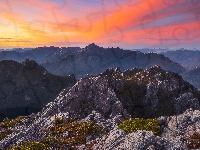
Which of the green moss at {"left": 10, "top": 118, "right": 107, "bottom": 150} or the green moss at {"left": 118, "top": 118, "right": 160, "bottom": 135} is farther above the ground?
the green moss at {"left": 118, "top": 118, "right": 160, "bottom": 135}

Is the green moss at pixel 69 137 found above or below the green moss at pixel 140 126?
below

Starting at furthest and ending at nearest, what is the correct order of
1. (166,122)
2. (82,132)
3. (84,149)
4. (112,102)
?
1. (112,102)
2. (82,132)
3. (166,122)
4. (84,149)

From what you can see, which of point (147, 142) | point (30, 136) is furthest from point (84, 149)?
point (30, 136)

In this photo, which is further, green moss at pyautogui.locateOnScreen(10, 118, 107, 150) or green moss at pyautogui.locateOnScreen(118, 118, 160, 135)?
green moss at pyautogui.locateOnScreen(118, 118, 160, 135)

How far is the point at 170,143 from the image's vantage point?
91.9 feet

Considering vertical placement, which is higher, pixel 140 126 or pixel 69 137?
pixel 140 126

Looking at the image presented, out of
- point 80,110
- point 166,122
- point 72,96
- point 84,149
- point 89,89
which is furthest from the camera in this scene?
point 89,89

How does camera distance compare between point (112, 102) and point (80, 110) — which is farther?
point (112, 102)

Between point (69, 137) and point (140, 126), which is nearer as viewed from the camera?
point (140, 126)

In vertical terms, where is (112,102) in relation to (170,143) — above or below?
below

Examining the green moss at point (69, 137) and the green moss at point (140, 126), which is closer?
the green moss at point (69, 137)

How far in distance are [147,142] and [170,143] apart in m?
2.80

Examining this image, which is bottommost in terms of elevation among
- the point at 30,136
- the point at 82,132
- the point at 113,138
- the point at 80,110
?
the point at 80,110

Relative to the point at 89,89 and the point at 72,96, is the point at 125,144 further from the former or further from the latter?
the point at 89,89
